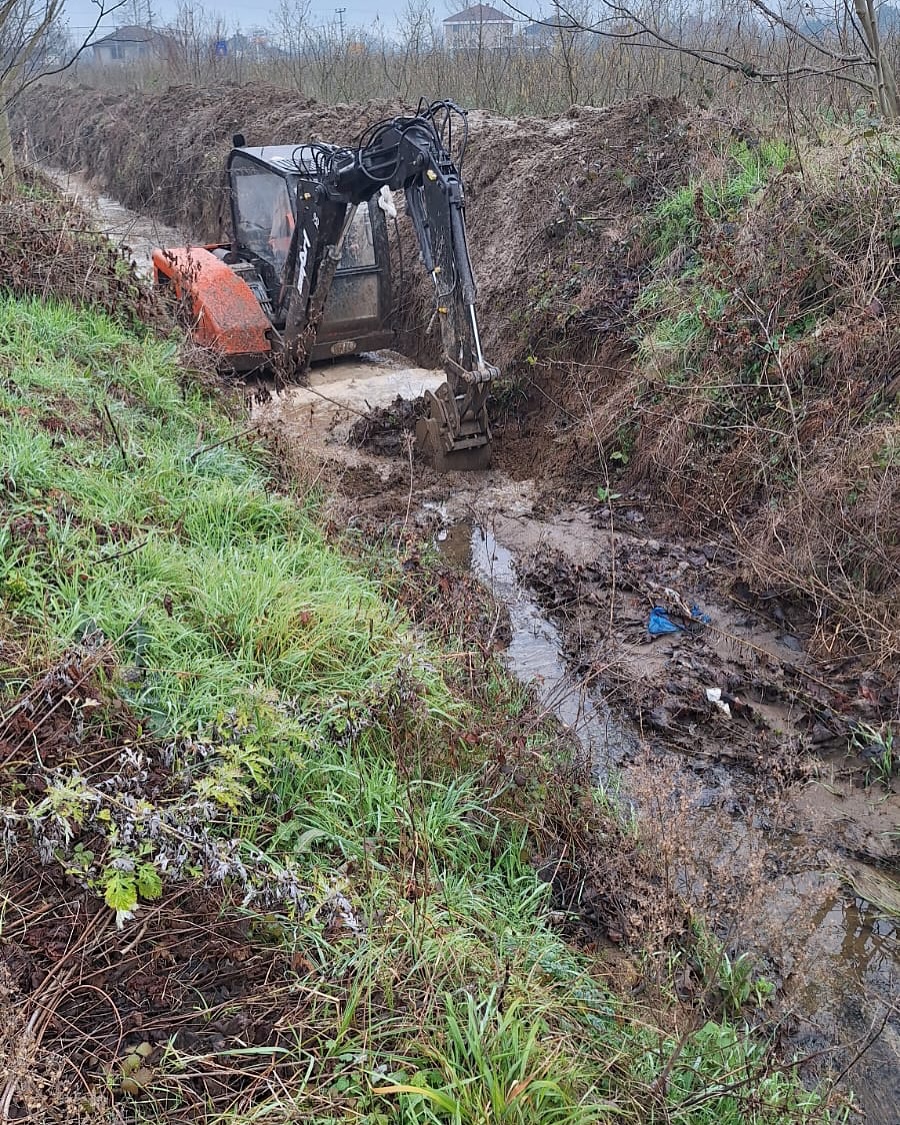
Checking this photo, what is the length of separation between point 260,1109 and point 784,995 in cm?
198

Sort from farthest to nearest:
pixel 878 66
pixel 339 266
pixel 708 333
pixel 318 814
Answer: pixel 339 266 < pixel 708 333 < pixel 878 66 < pixel 318 814

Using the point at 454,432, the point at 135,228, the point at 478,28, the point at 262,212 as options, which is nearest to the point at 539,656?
the point at 454,432

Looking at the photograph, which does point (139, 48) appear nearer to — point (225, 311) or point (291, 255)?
point (225, 311)

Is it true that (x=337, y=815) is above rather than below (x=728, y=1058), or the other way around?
above

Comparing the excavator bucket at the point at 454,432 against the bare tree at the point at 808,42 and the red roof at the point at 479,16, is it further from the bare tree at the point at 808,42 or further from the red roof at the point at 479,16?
the red roof at the point at 479,16

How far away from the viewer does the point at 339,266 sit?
906 centimetres

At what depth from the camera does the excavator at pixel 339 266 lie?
6.79 m

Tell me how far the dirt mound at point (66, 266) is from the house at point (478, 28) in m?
11.7

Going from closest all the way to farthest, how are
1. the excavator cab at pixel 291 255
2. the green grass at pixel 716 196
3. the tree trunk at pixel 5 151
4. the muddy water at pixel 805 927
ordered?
the muddy water at pixel 805 927 → the green grass at pixel 716 196 → the excavator cab at pixel 291 255 → the tree trunk at pixel 5 151

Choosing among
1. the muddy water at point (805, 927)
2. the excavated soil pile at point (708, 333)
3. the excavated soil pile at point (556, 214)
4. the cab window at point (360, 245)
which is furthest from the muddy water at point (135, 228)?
the muddy water at point (805, 927)

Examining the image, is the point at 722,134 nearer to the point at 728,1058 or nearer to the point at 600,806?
the point at 600,806

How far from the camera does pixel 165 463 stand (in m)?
4.94

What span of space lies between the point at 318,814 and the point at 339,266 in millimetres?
7254

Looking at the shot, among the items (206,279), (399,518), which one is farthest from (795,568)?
(206,279)
